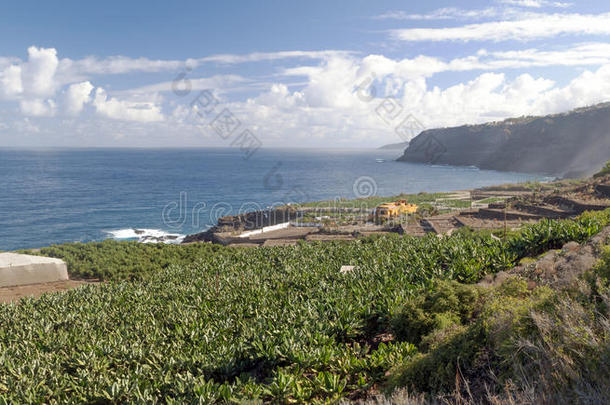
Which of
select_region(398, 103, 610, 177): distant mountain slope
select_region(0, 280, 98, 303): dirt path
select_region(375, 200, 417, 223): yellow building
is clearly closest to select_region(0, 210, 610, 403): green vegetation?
select_region(0, 280, 98, 303): dirt path

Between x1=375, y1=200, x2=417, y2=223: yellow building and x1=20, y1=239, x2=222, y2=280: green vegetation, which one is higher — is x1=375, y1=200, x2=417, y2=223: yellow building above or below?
below

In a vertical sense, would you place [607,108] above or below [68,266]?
above

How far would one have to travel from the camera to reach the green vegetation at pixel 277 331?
194 inches

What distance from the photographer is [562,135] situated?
13088 cm

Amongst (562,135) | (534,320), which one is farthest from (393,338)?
(562,135)

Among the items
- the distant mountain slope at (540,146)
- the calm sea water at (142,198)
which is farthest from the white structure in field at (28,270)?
the distant mountain slope at (540,146)

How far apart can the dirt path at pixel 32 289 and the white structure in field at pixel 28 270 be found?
264mm

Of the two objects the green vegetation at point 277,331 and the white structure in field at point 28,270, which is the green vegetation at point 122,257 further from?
the green vegetation at point 277,331

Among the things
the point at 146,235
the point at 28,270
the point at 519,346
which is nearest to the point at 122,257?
the point at 28,270

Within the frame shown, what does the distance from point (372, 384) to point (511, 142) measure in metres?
163

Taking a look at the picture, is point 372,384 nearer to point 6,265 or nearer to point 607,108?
point 6,265

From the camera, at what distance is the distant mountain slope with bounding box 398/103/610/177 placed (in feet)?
384

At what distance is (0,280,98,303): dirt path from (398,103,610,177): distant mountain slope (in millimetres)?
110566

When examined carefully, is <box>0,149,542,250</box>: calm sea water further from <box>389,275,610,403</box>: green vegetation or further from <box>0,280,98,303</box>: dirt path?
<box>389,275,610,403</box>: green vegetation
